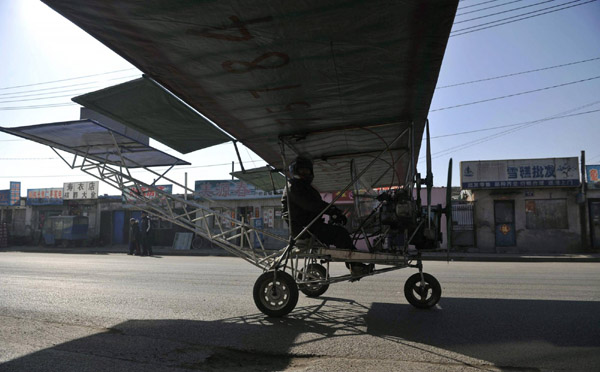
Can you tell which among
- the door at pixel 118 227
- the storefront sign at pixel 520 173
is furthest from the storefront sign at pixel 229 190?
the storefront sign at pixel 520 173

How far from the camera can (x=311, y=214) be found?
18.3 ft

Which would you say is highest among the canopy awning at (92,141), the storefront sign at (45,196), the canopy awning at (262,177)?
the storefront sign at (45,196)

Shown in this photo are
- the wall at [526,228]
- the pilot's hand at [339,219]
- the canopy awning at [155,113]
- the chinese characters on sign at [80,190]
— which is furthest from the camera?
the chinese characters on sign at [80,190]

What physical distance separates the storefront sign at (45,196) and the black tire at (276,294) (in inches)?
1280

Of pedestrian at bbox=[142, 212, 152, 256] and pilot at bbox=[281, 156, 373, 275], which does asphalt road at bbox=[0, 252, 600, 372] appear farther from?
pedestrian at bbox=[142, 212, 152, 256]

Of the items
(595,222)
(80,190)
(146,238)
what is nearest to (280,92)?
(146,238)

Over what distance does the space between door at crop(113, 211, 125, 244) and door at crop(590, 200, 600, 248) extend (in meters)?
30.1

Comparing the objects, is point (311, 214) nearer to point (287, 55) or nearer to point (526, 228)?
point (287, 55)

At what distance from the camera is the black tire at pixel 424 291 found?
549cm

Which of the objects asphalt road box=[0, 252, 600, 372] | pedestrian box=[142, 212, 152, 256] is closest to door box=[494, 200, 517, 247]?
asphalt road box=[0, 252, 600, 372]

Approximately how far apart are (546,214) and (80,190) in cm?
3181

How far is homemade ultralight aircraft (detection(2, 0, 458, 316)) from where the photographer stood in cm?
313

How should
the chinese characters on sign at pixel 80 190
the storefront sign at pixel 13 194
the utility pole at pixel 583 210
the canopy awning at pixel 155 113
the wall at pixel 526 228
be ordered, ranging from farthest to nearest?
the storefront sign at pixel 13 194
the chinese characters on sign at pixel 80 190
the wall at pixel 526 228
the utility pole at pixel 583 210
the canopy awning at pixel 155 113

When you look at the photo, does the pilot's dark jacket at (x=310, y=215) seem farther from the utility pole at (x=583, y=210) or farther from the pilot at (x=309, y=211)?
the utility pole at (x=583, y=210)
